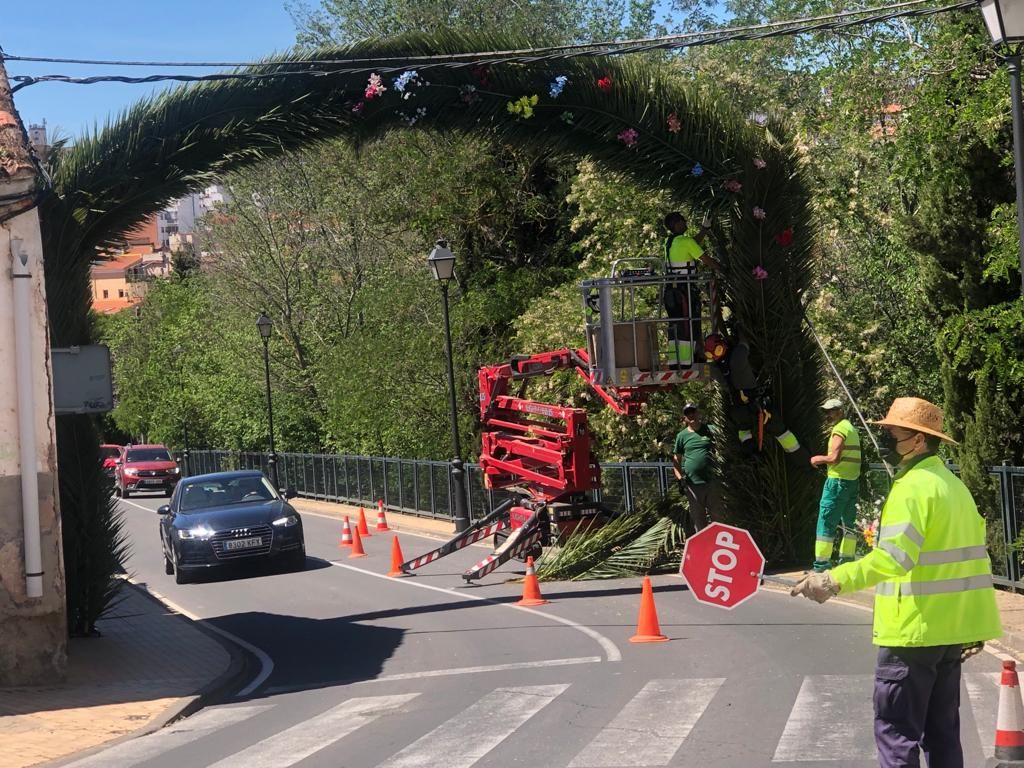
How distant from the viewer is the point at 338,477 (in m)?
39.1

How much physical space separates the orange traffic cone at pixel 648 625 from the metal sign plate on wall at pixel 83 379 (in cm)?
544

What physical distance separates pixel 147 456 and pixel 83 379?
38.3 m

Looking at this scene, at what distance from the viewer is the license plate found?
20.5 m

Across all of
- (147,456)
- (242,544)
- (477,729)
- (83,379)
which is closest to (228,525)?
(242,544)

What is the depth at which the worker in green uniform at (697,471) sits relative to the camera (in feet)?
55.2

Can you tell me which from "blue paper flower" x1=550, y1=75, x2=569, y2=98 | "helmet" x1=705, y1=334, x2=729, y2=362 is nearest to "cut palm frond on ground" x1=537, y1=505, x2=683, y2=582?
"helmet" x1=705, y1=334, x2=729, y2=362

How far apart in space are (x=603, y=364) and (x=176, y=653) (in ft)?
19.8

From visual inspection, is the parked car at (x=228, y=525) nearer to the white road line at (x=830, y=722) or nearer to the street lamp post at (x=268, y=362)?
the white road line at (x=830, y=722)

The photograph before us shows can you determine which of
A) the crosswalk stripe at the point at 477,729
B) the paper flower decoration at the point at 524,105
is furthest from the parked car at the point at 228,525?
the crosswalk stripe at the point at 477,729

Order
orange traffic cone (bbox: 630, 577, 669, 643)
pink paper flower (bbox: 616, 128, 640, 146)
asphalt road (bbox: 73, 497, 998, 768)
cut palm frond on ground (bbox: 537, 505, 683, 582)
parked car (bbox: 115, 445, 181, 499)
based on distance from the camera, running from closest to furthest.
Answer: asphalt road (bbox: 73, 497, 998, 768), orange traffic cone (bbox: 630, 577, 669, 643), pink paper flower (bbox: 616, 128, 640, 146), cut palm frond on ground (bbox: 537, 505, 683, 582), parked car (bbox: 115, 445, 181, 499)

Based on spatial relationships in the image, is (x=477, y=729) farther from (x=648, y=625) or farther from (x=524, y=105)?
(x=524, y=105)

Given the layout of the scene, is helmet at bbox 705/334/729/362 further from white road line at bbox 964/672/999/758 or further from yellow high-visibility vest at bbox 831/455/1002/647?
yellow high-visibility vest at bbox 831/455/1002/647

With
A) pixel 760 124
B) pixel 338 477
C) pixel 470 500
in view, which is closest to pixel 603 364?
pixel 760 124

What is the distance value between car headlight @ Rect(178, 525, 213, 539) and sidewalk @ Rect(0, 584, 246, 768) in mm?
4186
